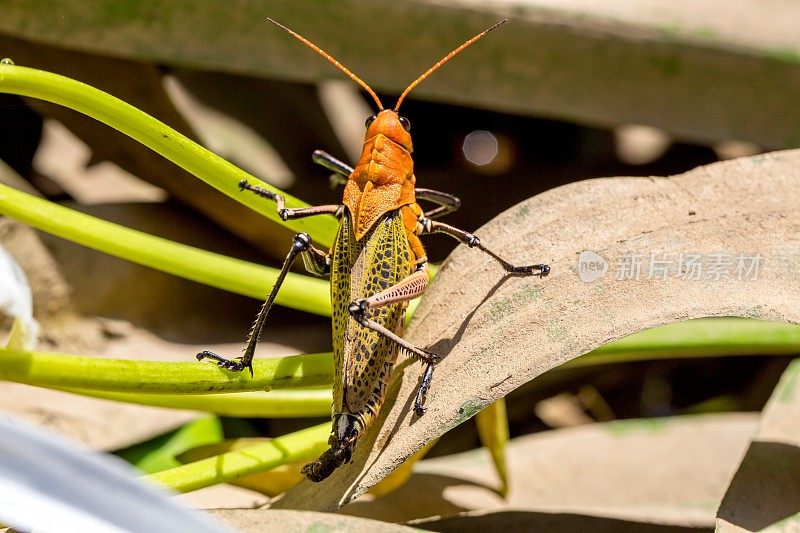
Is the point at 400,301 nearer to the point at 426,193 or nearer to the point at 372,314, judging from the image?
the point at 372,314

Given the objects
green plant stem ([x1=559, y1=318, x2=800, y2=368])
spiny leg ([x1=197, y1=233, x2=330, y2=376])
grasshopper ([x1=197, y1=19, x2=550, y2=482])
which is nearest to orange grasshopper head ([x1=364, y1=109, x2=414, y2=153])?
grasshopper ([x1=197, y1=19, x2=550, y2=482])

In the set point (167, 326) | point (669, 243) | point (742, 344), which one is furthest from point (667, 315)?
point (167, 326)

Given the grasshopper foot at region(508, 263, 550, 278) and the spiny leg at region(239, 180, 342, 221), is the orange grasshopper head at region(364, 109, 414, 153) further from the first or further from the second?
the grasshopper foot at region(508, 263, 550, 278)

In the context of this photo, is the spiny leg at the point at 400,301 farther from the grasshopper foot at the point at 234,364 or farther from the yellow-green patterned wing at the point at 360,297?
the grasshopper foot at the point at 234,364

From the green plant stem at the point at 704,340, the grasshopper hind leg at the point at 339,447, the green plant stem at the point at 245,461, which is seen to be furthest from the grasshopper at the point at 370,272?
the green plant stem at the point at 704,340

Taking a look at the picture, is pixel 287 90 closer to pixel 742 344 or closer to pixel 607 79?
pixel 607 79

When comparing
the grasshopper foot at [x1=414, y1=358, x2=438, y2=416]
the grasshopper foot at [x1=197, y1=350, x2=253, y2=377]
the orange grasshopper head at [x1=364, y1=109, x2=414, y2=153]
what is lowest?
the grasshopper foot at [x1=414, y1=358, x2=438, y2=416]
